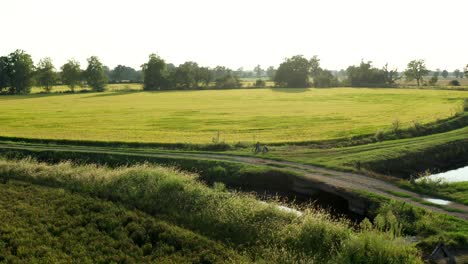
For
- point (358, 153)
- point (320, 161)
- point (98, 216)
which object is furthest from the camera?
point (358, 153)

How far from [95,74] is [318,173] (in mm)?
109326

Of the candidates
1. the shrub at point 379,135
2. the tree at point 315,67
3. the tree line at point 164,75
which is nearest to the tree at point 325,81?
the tree line at point 164,75

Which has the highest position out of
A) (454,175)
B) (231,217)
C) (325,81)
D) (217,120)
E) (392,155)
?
(325,81)

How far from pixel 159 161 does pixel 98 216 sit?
39.3 ft

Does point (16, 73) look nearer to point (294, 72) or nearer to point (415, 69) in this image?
point (294, 72)

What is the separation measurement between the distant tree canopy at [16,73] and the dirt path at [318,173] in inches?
3443

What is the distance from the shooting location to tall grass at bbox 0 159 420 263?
17656 mm

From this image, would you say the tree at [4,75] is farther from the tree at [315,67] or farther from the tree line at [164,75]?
the tree at [315,67]

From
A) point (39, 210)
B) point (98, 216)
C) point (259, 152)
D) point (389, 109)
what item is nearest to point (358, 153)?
point (259, 152)

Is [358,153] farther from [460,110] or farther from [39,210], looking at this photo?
[460,110]

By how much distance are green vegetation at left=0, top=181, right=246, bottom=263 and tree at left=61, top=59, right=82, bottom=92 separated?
107205 millimetres

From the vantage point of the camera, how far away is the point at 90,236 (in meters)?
19.8

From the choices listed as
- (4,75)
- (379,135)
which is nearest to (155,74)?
(4,75)

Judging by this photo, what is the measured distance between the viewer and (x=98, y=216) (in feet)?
71.7
